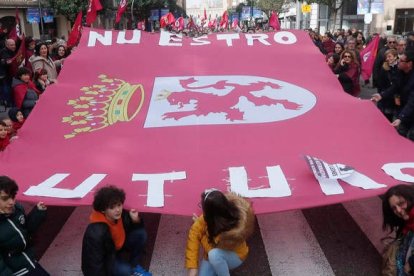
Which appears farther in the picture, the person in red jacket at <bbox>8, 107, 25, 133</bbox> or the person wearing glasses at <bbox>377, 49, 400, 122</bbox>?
the person wearing glasses at <bbox>377, 49, 400, 122</bbox>

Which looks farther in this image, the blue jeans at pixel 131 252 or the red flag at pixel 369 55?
the red flag at pixel 369 55

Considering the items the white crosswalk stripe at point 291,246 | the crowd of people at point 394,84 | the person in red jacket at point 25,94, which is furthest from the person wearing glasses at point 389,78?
the person in red jacket at point 25,94

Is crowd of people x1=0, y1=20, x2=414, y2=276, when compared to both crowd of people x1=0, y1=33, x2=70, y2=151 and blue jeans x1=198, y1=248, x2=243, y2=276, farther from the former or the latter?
crowd of people x1=0, y1=33, x2=70, y2=151

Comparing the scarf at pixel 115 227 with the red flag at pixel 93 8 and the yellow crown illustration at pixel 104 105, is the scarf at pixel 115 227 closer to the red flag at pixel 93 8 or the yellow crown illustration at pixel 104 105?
the yellow crown illustration at pixel 104 105

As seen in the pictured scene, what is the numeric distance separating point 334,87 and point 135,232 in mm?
3766

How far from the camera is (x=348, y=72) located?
7.47 m

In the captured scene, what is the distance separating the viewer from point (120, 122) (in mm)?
5410

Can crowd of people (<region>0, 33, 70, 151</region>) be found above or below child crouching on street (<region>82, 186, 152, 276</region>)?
above

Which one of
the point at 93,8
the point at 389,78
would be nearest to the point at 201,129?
the point at 389,78

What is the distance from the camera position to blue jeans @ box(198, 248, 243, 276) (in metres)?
3.34

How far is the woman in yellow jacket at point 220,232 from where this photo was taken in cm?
315

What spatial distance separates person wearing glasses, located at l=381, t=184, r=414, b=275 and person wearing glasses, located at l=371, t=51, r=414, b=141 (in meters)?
2.40

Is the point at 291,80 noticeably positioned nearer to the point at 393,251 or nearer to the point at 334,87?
the point at 334,87

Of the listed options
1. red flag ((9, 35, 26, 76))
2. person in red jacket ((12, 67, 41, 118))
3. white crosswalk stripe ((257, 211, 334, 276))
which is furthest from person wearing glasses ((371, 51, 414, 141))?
red flag ((9, 35, 26, 76))
